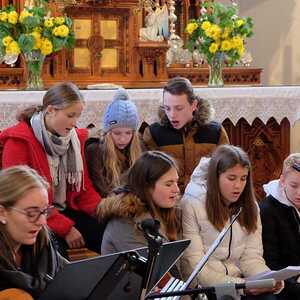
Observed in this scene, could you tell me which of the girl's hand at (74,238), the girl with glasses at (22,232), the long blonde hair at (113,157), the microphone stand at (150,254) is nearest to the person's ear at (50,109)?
the long blonde hair at (113,157)

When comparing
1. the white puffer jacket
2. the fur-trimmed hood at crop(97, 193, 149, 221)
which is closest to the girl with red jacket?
the fur-trimmed hood at crop(97, 193, 149, 221)

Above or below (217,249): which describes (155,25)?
above

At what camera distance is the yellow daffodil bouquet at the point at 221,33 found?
5.40m

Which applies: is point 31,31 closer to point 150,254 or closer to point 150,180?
point 150,180

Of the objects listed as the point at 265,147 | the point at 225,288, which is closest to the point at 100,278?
the point at 225,288

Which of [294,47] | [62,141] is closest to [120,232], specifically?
[62,141]

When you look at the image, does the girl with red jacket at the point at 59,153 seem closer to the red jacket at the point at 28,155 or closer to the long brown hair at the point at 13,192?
the red jacket at the point at 28,155

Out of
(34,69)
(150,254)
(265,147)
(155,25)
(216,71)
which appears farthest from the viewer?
(155,25)

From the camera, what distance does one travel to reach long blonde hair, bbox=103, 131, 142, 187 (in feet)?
12.4

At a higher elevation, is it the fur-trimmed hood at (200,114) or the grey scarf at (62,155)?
the fur-trimmed hood at (200,114)

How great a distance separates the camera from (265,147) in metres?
5.31

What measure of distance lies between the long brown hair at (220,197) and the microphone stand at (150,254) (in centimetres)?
123

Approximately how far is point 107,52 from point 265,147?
134cm

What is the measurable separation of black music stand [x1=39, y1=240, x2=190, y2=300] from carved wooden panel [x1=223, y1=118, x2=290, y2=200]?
10.6ft
